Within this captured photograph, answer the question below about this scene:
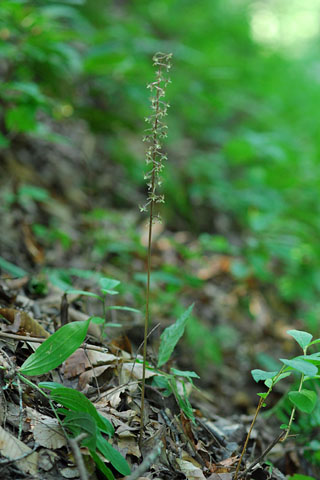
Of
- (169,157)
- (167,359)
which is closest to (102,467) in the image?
(167,359)

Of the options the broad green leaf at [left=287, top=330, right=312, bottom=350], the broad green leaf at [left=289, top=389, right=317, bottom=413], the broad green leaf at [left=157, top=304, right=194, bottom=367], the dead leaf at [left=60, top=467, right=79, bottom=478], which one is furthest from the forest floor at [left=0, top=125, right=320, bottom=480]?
the broad green leaf at [left=287, top=330, right=312, bottom=350]

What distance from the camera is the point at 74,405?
3.98 ft

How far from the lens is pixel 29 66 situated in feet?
11.7

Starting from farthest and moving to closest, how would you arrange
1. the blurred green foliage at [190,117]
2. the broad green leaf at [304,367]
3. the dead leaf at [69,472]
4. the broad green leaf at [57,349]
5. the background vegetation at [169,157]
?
the blurred green foliage at [190,117], the background vegetation at [169,157], the broad green leaf at [57,349], the dead leaf at [69,472], the broad green leaf at [304,367]

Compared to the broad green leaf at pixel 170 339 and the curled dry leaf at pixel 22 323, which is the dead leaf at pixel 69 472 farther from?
the curled dry leaf at pixel 22 323

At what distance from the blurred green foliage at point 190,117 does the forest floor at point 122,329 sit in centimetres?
23

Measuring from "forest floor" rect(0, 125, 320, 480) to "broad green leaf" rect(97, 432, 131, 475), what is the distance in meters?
0.07

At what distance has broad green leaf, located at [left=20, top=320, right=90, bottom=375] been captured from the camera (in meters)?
1.27

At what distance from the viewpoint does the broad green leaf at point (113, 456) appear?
3.80ft

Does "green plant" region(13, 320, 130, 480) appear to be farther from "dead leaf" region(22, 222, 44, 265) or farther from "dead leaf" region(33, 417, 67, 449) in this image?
"dead leaf" region(22, 222, 44, 265)

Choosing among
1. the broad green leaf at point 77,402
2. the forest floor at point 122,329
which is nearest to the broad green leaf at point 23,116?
the forest floor at point 122,329

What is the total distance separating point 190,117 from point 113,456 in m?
5.22

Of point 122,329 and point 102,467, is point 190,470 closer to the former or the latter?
point 102,467

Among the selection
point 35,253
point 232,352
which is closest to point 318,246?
point 232,352
